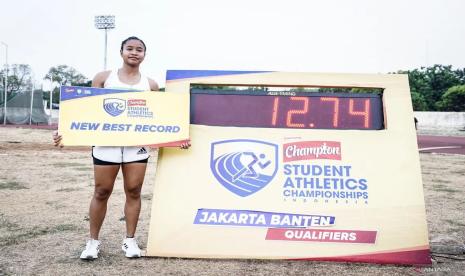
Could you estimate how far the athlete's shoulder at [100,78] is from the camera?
130 inches

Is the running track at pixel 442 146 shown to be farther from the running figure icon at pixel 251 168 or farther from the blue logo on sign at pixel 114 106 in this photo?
the blue logo on sign at pixel 114 106

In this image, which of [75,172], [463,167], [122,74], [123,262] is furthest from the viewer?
[463,167]

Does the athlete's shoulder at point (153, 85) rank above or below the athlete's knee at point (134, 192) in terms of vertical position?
above

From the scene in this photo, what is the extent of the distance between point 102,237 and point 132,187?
38.0 inches

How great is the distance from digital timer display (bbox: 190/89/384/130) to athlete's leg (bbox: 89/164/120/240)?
0.85m

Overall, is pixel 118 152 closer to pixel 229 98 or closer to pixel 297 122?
pixel 229 98

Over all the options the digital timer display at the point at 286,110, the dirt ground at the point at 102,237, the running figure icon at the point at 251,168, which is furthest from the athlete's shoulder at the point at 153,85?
the dirt ground at the point at 102,237

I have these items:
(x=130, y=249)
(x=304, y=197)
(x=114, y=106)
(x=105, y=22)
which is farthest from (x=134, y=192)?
(x=105, y=22)

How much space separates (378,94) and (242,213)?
1.65 m

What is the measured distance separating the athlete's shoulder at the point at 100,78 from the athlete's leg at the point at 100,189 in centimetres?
71

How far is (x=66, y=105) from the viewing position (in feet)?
10.3

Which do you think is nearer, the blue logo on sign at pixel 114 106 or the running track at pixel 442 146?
the blue logo on sign at pixel 114 106

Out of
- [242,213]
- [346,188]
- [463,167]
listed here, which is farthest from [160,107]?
[463,167]

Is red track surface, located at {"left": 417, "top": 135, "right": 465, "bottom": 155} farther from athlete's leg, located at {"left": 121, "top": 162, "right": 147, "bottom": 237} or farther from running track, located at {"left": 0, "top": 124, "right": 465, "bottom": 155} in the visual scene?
athlete's leg, located at {"left": 121, "top": 162, "right": 147, "bottom": 237}
